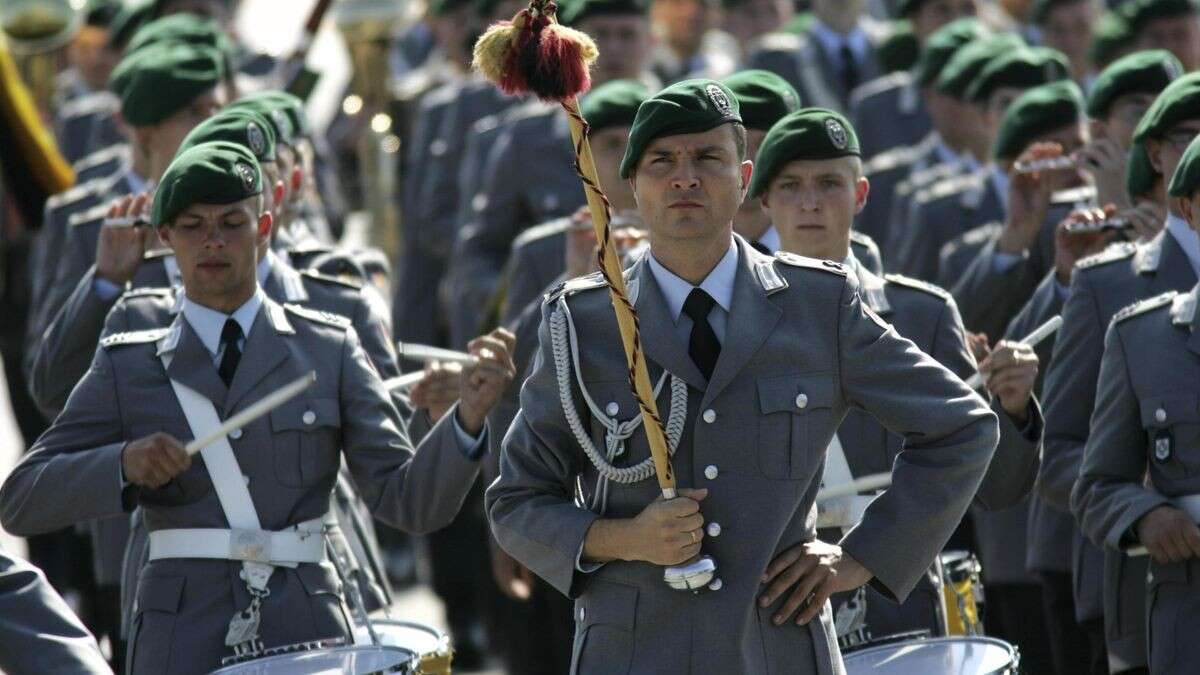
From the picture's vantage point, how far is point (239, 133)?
8.02 meters

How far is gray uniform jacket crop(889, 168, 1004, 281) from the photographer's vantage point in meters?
10.3

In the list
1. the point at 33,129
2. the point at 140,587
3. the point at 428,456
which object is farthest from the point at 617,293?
the point at 33,129

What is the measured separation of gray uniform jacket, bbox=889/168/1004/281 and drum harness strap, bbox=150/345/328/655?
4101 mm

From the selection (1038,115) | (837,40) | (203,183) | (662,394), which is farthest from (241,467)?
(837,40)

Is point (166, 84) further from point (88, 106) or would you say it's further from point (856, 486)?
point (88, 106)

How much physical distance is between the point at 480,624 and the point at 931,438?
→ 21.7 feet

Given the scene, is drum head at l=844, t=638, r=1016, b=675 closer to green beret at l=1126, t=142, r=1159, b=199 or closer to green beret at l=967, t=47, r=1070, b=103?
green beret at l=1126, t=142, r=1159, b=199

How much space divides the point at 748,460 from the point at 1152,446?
161 cm

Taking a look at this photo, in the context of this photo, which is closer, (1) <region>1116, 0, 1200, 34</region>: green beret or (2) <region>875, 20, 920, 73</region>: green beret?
(1) <region>1116, 0, 1200, 34</region>: green beret

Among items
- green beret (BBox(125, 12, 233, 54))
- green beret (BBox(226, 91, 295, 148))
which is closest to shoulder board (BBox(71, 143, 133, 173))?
green beret (BBox(125, 12, 233, 54))

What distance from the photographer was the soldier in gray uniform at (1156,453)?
21.6 ft

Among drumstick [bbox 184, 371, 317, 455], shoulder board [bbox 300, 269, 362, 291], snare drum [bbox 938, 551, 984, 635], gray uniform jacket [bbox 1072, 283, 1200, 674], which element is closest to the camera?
drumstick [bbox 184, 371, 317, 455]

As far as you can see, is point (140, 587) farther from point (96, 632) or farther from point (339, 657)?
point (96, 632)

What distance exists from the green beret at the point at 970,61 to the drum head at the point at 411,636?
15.4ft
